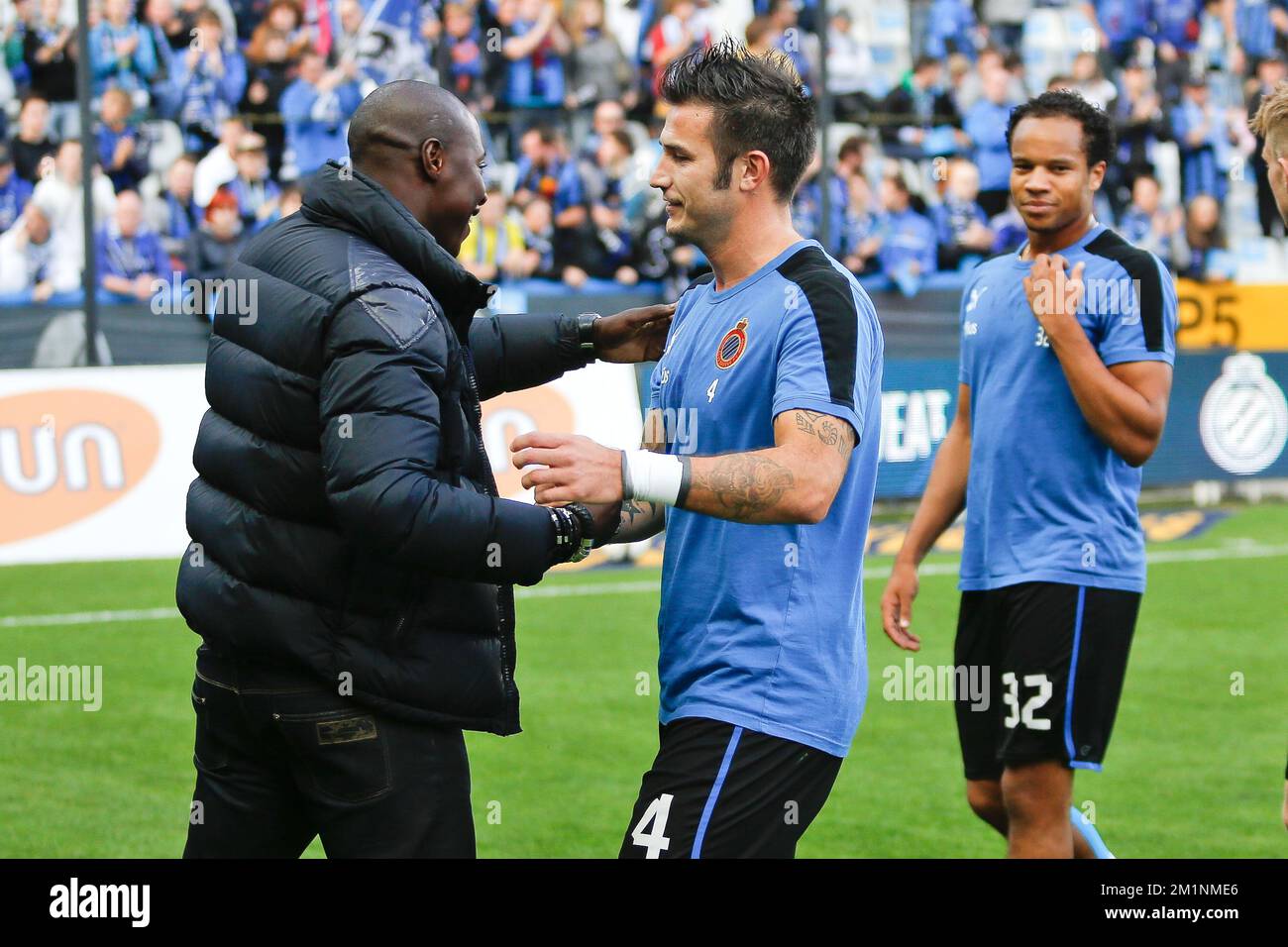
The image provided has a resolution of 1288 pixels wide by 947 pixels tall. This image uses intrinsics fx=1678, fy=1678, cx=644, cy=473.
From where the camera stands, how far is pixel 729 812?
3.64 m

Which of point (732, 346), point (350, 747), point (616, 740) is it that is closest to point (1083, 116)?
point (732, 346)

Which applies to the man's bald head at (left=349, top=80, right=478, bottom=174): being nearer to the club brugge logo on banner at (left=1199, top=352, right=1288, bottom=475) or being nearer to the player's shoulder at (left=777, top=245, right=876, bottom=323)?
the player's shoulder at (left=777, top=245, right=876, bottom=323)

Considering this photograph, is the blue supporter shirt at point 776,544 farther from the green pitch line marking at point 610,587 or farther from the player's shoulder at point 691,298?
the green pitch line marking at point 610,587

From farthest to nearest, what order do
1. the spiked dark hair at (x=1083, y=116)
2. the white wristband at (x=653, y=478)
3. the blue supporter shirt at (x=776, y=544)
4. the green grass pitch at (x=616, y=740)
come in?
the green grass pitch at (x=616, y=740), the spiked dark hair at (x=1083, y=116), the blue supporter shirt at (x=776, y=544), the white wristband at (x=653, y=478)

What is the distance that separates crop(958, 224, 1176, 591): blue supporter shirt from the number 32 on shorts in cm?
30

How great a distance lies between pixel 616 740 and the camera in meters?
7.84

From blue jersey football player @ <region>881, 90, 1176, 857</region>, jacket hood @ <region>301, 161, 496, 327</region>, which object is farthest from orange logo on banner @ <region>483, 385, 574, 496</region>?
jacket hood @ <region>301, 161, 496, 327</region>

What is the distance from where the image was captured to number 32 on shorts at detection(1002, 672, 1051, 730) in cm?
Result: 488

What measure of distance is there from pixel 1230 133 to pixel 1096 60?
5.66 feet

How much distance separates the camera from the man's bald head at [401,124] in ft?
12.3

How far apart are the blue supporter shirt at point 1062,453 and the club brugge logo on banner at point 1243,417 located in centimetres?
1051

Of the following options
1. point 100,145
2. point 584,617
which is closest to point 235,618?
point 584,617

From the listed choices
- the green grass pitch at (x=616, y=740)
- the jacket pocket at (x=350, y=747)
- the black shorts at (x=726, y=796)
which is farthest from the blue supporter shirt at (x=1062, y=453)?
the jacket pocket at (x=350, y=747)
